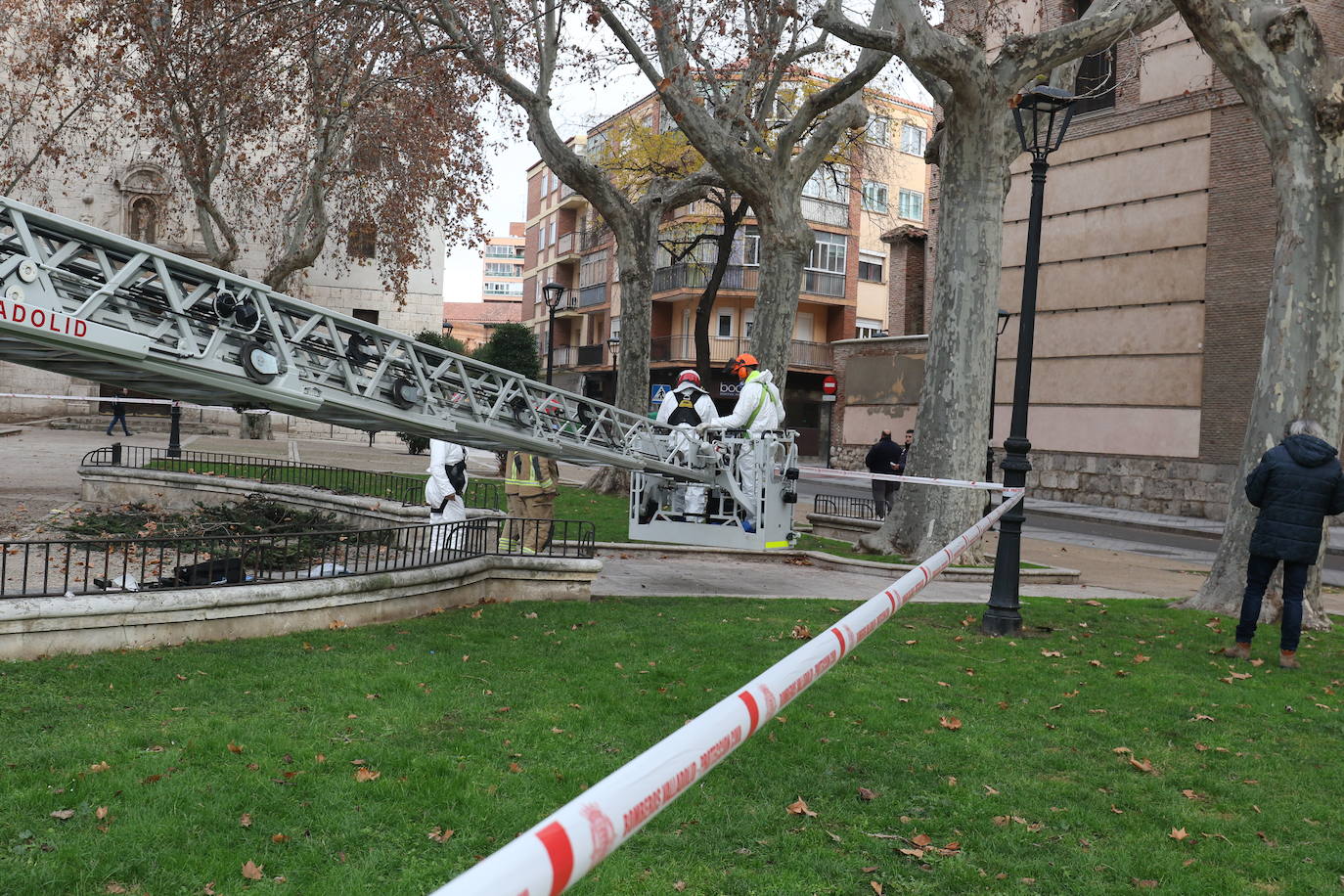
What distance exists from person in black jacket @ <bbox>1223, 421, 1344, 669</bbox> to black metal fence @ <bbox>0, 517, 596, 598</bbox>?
5431 mm

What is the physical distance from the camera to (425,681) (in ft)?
21.3

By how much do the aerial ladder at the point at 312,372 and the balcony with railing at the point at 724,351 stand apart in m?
35.5

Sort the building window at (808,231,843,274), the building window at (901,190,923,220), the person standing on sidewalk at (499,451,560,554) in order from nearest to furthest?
the person standing on sidewalk at (499,451,560,554)
the building window at (808,231,843,274)
the building window at (901,190,923,220)

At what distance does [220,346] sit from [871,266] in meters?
45.9

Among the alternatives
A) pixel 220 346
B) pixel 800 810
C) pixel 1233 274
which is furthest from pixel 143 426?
pixel 800 810

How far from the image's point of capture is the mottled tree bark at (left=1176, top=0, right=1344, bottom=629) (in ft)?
32.6

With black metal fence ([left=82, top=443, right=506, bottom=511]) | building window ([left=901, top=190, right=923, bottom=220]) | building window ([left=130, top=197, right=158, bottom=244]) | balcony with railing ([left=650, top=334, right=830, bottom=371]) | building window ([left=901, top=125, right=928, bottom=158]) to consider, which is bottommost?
black metal fence ([left=82, top=443, right=506, bottom=511])

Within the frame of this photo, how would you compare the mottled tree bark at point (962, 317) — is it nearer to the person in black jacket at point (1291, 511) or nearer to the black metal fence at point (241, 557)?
the black metal fence at point (241, 557)

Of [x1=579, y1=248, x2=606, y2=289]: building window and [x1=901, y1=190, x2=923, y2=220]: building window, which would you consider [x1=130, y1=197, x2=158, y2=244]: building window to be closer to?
[x1=579, y1=248, x2=606, y2=289]: building window

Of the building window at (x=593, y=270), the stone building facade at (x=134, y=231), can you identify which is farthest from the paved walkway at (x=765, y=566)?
the building window at (x=593, y=270)

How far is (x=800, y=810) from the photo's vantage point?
461 centimetres

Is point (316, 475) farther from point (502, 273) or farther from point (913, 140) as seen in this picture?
point (502, 273)

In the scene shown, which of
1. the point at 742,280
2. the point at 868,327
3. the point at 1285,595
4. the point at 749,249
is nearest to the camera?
the point at 1285,595

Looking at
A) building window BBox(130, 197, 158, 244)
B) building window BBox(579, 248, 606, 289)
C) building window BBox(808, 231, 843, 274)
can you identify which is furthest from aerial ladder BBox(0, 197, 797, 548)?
building window BBox(579, 248, 606, 289)
